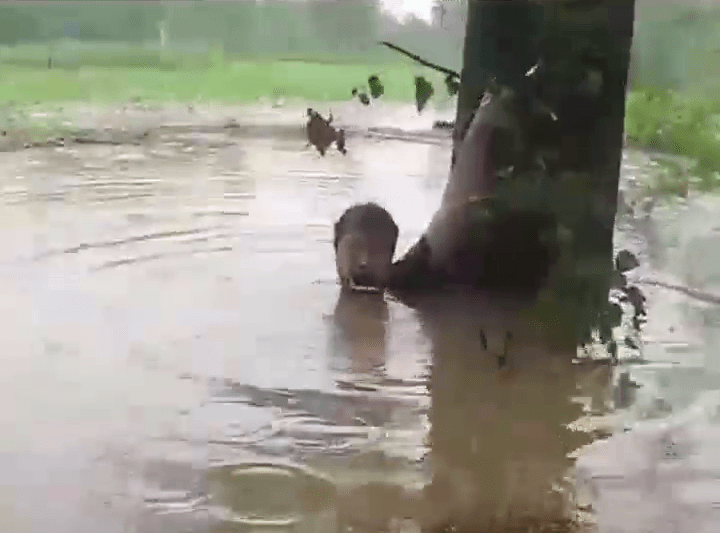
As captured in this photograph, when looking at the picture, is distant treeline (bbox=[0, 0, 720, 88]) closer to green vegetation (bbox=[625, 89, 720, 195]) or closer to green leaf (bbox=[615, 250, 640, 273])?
green vegetation (bbox=[625, 89, 720, 195])

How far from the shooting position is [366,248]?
31.9 inches

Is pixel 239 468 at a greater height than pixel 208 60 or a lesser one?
lesser

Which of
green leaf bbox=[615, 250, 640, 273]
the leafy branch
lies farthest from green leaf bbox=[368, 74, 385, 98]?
Result: green leaf bbox=[615, 250, 640, 273]

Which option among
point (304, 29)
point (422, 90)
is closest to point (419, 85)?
point (422, 90)

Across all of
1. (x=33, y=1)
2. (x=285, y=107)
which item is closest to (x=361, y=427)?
(x=285, y=107)

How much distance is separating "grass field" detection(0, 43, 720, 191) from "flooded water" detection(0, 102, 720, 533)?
0.04 metres

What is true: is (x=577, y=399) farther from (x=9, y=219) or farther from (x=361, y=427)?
(x=9, y=219)

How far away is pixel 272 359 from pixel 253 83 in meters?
0.26

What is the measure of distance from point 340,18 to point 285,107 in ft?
0.28

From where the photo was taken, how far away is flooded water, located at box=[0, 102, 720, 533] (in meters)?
0.52

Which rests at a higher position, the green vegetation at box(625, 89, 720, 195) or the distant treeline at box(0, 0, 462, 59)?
the distant treeline at box(0, 0, 462, 59)

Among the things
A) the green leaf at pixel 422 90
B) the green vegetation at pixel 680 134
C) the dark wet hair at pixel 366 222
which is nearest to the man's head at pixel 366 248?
the dark wet hair at pixel 366 222

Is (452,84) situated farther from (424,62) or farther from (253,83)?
(253,83)

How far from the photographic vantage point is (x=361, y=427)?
612 millimetres
